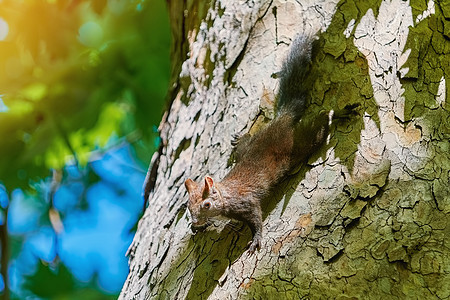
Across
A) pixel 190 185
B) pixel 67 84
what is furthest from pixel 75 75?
pixel 190 185

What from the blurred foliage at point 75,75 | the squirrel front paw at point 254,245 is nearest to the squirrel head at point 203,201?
the squirrel front paw at point 254,245

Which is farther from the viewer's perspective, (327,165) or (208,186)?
(208,186)

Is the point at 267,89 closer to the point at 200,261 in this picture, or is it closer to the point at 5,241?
the point at 200,261

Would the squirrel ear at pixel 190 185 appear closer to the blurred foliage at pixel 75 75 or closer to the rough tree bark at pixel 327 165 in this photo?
the rough tree bark at pixel 327 165

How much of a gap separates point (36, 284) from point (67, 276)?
258mm

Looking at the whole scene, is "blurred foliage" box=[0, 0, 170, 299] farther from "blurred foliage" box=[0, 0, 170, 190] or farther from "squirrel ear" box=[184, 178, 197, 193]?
"squirrel ear" box=[184, 178, 197, 193]

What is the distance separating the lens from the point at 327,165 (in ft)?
6.51

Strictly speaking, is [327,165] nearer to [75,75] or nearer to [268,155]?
[268,155]

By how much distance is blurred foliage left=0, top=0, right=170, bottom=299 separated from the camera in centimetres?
369

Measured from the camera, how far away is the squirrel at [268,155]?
222cm

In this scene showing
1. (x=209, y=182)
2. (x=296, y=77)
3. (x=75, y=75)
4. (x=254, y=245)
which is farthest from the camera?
(x=75, y=75)

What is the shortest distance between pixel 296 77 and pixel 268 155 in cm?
40

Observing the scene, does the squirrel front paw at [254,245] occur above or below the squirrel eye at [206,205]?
below

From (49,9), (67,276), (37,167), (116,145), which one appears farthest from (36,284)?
(49,9)
